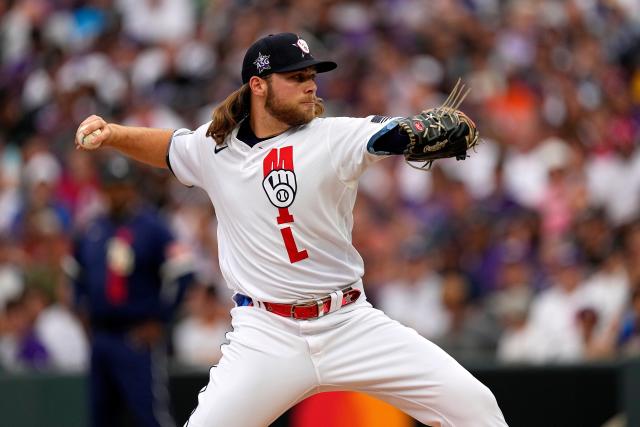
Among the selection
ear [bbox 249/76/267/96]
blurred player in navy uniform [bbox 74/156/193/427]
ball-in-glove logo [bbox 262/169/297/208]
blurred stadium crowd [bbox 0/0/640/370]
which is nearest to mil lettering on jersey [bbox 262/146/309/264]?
ball-in-glove logo [bbox 262/169/297/208]

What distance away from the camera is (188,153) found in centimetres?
676

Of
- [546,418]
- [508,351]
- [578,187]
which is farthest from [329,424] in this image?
[578,187]

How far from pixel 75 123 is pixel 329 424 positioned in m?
7.20

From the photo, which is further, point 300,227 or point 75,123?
point 75,123

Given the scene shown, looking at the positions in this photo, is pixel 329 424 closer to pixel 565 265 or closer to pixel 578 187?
pixel 565 265

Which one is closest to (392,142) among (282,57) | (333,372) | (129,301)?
Result: (282,57)

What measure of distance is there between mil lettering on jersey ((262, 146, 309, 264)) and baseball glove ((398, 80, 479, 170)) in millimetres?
565

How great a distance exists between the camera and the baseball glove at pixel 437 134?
5.93 meters

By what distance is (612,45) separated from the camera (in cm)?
1561

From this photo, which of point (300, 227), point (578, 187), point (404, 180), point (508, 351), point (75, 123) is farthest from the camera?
point (75, 123)

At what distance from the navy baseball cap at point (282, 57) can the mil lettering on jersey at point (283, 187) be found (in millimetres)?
375

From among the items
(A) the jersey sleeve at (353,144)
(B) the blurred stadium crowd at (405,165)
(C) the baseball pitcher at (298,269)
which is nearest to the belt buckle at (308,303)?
(C) the baseball pitcher at (298,269)

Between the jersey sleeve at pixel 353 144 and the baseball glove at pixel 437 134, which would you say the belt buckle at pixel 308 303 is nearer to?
the jersey sleeve at pixel 353 144

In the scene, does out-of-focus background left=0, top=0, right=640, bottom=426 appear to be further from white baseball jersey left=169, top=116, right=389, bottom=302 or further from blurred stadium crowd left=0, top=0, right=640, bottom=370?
white baseball jersey left=169, top=116, right=389, bottom=302
